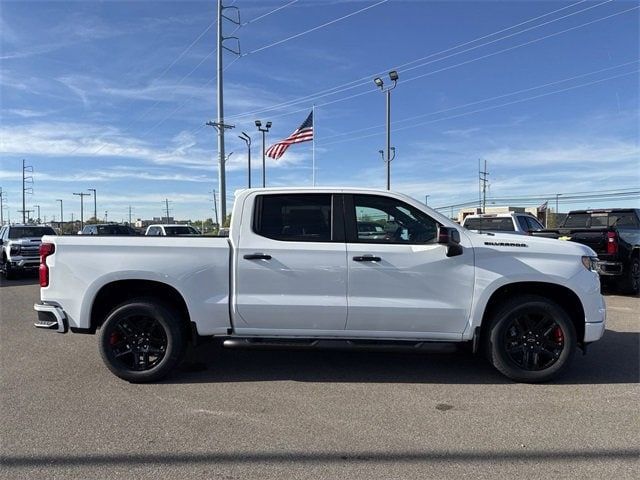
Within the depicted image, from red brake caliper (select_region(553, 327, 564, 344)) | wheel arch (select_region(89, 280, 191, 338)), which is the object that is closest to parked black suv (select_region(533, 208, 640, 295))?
red brake caliper (select_region(553, 327, 564, 344))

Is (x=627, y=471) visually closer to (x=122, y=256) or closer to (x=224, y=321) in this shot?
(x=224, y=321)

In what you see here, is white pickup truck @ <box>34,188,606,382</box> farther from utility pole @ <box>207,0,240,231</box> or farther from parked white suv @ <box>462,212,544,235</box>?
utility pole @ <box>207,0,240,231</box>

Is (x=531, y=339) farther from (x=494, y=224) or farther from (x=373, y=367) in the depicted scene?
(x=494, y=224)

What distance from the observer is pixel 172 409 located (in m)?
4.66

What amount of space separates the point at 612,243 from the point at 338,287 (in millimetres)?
8477

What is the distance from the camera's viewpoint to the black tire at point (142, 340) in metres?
5.33

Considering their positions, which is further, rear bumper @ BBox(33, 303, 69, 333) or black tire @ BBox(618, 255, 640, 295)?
black tire @ BBox(618, 255, 640, 295)

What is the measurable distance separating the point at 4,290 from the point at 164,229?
453 inches

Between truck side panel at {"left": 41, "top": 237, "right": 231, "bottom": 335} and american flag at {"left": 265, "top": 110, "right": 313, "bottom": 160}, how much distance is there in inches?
852

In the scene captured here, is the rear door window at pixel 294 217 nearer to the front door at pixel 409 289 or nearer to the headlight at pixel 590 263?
the front door at pixel 409 289

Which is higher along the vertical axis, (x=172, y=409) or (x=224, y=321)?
(x=224, y=321)

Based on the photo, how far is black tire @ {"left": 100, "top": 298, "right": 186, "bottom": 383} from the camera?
5.33m

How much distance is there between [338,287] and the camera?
206 inches

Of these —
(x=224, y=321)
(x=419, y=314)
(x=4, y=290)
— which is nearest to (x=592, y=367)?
(x=419, y=314)
